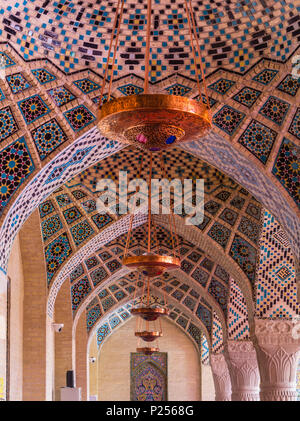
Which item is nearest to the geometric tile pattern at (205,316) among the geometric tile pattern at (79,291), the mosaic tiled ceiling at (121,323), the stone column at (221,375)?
the stone column at (221,375)

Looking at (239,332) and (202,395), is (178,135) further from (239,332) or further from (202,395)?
(202,395)

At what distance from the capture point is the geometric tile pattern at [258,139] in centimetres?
816

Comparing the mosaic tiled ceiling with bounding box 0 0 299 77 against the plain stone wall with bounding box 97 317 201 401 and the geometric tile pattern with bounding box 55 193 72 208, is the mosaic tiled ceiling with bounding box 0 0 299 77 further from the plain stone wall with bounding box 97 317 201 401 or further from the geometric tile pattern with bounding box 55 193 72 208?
the plain stone wall with bounding box 97 317 201 401

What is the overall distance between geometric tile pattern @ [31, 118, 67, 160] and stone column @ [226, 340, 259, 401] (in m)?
7.00

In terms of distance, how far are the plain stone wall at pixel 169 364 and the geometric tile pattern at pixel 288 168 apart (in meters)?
12.9

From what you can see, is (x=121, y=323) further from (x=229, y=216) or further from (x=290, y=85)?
(x=290, y=85)

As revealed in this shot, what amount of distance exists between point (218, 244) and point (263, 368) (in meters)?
2.13

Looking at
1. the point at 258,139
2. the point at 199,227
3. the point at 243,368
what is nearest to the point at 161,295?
the point at 243,368

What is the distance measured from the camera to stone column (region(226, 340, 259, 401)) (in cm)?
1364

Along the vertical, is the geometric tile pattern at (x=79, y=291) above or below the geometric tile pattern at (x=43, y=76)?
below

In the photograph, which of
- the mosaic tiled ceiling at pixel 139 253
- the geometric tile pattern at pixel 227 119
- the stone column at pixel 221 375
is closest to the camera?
the geometric tile pattern at pixel 227 119

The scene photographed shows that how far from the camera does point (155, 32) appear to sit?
308 inches

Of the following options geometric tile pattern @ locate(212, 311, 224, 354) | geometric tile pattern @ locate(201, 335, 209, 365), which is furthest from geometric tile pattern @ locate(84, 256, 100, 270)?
geometric tile pattern @ locate(201, 335, 209, 365)

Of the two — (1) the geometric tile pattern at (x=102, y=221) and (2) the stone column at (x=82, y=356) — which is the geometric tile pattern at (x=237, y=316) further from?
(2) the stone column at (x=82, y=356)
